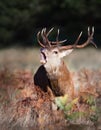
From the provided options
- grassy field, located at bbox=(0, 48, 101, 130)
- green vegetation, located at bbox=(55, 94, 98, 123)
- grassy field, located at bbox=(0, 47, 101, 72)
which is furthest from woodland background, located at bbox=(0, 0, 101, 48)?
green vegetation, located at bbox=(55, 94, 98, 123)

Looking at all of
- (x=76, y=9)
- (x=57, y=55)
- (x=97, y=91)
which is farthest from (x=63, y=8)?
(x=57, y=55)

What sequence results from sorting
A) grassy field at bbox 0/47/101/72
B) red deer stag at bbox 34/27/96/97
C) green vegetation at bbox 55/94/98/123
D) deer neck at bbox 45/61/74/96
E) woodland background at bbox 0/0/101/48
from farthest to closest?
woodland background at bbox 0/0/101/48 < grassy field at bbox 0/47/101/72 < green vegetation at bbox 55/94/98/123 < deer neck at bbox 45/61/74/96 < red deer stag at bbox 34/27/96/97

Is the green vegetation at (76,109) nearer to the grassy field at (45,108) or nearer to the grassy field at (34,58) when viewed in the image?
the grassy field at (45,108)

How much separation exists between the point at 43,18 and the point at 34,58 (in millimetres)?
2497

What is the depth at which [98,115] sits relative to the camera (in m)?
13.0

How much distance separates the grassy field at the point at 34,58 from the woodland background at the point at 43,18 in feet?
1.71

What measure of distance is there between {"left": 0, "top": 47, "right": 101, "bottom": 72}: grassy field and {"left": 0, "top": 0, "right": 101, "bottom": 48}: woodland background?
521mm

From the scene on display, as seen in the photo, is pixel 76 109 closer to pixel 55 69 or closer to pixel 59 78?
pixel 59 78

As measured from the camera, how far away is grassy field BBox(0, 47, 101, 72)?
84.9ft

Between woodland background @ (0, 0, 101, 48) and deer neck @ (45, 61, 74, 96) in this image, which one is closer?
deer neck @ (45, 61, 74, 96)

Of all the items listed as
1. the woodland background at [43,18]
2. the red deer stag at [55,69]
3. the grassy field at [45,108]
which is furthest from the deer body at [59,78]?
the woodland background at [43,18]

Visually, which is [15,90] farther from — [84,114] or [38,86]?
[84,114]

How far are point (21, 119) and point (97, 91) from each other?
7.73 ft

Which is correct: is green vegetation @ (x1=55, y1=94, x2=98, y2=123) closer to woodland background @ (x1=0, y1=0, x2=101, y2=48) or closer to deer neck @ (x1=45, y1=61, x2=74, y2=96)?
→ deer neck @ (x1=45, y1=61, x2=74, y2=96)
